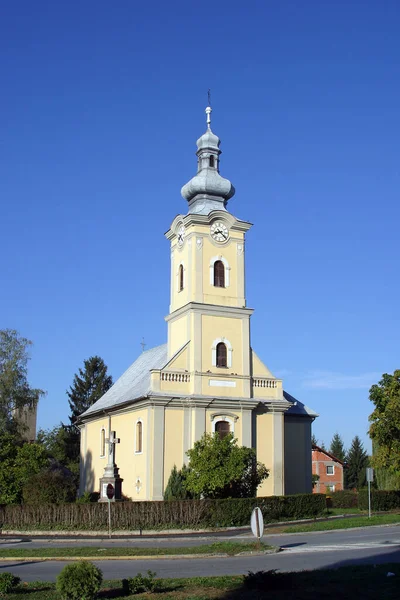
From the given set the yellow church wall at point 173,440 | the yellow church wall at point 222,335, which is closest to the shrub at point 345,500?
the yellow church wall at point 222,335

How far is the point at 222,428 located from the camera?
39.5m

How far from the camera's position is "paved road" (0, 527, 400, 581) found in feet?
56.5

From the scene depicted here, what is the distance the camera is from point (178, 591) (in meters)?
13.6

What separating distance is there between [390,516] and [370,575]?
20155 mm

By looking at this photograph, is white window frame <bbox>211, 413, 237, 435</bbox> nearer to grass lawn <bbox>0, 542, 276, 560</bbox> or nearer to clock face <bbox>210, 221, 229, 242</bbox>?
clock face <bbox>210, 221, 229, 242</bbox>

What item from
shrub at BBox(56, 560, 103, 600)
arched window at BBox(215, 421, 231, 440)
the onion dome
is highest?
the onion dome

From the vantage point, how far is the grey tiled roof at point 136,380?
42312 millimetres

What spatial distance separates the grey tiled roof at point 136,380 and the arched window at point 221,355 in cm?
389

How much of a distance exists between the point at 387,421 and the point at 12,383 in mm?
28505

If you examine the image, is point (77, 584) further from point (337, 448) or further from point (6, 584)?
point (337, 448)

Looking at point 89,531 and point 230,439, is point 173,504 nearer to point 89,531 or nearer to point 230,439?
point 89,531

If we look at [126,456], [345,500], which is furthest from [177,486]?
[345,500]

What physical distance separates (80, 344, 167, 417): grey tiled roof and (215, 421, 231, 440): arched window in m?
4.30

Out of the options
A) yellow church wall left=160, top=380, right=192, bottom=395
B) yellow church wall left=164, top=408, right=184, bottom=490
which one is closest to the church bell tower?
yellow church wall left=160, top=380, right=192, bottom=395
